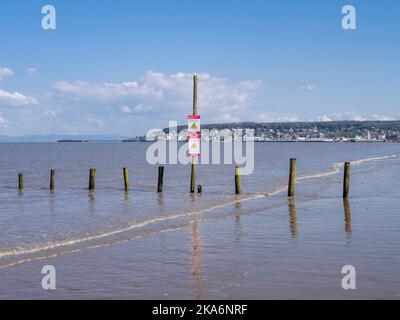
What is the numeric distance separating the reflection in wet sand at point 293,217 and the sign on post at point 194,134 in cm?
517

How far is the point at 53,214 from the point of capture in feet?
73.3

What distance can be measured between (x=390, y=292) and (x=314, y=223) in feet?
27.7

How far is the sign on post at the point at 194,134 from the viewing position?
26353 mm

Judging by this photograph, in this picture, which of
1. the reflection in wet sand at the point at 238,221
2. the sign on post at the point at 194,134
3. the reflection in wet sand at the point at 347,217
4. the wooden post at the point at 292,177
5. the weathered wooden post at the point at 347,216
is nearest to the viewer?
the reflection in wet sand at the point at 238,221

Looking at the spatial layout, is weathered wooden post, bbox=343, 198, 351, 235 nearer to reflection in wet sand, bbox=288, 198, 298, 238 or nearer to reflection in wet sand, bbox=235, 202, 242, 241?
reflection in wet sand, bbox=288, 198, 298, 238

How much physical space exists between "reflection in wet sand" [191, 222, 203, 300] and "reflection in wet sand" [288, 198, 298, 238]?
2.77m

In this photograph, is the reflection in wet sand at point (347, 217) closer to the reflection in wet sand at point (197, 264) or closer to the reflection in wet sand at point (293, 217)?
the reflection in wet sand at point (293, 217)

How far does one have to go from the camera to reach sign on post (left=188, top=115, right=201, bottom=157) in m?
26.4

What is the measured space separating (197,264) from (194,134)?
1473 centimetres

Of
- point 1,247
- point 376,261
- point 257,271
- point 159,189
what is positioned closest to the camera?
point 257,271

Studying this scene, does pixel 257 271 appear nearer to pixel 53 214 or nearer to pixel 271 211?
pixel 271 211

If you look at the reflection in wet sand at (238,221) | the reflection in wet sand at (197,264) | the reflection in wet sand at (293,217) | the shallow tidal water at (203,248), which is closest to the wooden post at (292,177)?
the reflection in wet sand at (293,217)
